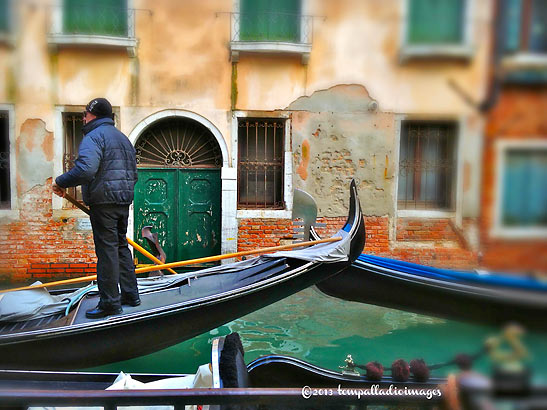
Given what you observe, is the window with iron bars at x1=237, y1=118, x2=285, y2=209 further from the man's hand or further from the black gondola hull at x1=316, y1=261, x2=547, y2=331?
the man's hand

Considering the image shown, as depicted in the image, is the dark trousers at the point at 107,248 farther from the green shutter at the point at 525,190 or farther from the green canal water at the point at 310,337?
the green shutter at the point at 525,190

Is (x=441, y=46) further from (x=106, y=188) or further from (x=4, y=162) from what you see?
(x=106, y=188)

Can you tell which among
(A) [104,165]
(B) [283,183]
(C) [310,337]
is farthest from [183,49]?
(B) [283,183]

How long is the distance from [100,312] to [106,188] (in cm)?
35

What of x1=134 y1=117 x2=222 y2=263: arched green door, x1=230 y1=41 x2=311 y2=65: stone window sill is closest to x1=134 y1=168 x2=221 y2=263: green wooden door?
x1=134 y1=117 x2=222 y2=263: arched green door

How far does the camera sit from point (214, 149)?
8.38 ft

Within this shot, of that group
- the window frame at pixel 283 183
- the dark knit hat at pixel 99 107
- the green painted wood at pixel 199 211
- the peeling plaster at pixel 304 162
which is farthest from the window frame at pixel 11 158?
the green painted wood at pixel 199 211

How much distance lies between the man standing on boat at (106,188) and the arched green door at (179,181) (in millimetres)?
1110

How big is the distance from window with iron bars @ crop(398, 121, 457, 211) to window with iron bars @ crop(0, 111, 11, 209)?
1.03 feet

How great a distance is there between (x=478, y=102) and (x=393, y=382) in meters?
0.85

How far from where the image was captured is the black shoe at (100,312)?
1.30 metres

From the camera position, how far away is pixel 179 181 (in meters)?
2.57

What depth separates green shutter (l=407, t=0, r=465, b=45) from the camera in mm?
222

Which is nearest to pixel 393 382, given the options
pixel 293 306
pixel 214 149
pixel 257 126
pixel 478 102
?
pixel 478 102
